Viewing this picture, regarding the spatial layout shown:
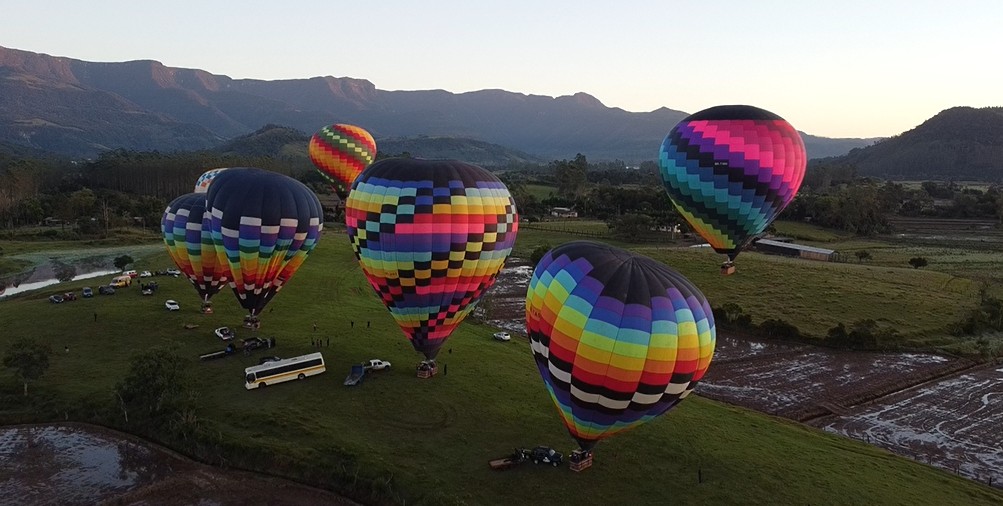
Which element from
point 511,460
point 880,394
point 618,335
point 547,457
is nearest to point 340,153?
point 511,460

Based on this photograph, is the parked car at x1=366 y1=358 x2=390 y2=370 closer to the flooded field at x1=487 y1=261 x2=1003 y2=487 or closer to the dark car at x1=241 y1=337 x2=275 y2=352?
the dark car at x1=241 y1=337 x2=275 y2=352

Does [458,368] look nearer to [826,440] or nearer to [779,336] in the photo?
[826,440]

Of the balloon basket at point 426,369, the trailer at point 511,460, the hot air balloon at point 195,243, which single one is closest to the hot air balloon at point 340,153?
the hot air balloon at point 195,243

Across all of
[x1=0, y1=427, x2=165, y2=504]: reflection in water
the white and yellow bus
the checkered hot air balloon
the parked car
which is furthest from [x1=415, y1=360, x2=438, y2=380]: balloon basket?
the checkered hot air balloon

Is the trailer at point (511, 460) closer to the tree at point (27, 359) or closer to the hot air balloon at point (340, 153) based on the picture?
the tree at point (27, 359)

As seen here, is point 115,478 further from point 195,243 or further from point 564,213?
point 564,213

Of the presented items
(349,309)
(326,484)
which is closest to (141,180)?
(349,309)

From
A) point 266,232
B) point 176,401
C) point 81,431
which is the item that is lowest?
point 81,431
